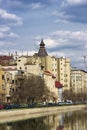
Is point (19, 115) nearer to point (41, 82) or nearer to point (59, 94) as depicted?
point (41, 82)

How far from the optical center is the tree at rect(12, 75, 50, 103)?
10288cm

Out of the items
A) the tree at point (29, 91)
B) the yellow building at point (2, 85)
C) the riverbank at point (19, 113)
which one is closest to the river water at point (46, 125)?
the riverbank at point (19, 113)

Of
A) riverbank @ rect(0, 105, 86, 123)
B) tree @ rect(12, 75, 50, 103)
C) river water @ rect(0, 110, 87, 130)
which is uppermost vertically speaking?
tree @ rect(12, 75, 50, 103)

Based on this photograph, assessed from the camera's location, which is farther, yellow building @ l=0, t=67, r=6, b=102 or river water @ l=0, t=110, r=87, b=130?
yellow building @ l=0, t=67, r=6, b=102

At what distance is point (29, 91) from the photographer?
341ft

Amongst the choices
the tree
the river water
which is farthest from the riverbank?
the river water

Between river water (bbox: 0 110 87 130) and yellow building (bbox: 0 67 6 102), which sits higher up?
yellow building (bbox: 0 67 6 102)

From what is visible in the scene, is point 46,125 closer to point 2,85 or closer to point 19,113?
point 19,113

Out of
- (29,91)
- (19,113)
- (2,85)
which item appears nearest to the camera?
(19,113)

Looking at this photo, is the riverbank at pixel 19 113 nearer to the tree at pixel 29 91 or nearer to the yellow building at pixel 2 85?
the tree at pixel 29 91

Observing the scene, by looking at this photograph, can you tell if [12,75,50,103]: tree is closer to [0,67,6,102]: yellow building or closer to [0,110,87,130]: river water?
[0,67,6,102]: yellow building

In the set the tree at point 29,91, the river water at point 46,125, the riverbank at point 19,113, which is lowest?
the river water at point 46,125

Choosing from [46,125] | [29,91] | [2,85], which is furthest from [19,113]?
[2,85]

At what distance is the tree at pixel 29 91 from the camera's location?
102875mm
